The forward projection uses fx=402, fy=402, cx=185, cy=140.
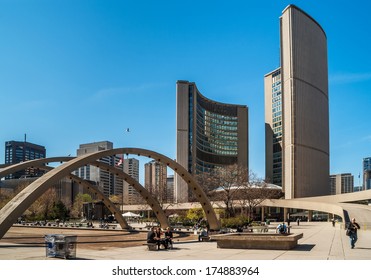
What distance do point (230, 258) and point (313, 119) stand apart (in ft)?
347

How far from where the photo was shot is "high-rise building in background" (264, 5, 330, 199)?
111 metres

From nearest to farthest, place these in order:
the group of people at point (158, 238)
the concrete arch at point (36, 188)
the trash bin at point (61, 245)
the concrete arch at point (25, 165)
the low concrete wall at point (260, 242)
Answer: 1. the trash bin at point (61, 245)
2. the concrete arch at point (36, 188)
3. the low concrete wall at point (260, 242)
4. the group of people at point (158, 238)
5. the concrete arch at point (25, 165)

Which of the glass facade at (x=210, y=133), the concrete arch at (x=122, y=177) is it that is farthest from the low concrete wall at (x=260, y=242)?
the glass facade at (x=210, y=133)

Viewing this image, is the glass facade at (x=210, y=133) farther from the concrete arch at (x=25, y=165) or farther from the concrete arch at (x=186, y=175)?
the concrete arch at (x=25, y=165)

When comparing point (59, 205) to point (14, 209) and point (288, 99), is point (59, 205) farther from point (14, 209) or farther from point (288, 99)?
point (14, 209)

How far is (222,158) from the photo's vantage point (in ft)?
521

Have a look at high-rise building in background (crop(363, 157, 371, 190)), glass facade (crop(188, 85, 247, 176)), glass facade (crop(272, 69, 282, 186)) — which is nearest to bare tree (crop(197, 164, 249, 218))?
glass facade (crop(188, 85, 247, 176))

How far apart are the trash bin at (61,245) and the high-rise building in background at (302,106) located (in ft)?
324

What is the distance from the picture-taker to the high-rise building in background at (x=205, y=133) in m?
140

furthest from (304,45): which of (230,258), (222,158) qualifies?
(230,258)

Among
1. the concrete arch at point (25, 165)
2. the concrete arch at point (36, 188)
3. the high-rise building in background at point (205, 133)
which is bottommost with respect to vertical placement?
the concrete arch at point (36, 188)

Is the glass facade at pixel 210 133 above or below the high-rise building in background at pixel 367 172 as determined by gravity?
above

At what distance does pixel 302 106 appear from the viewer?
11244 cm
